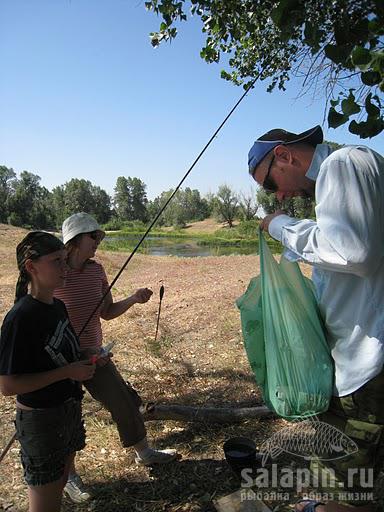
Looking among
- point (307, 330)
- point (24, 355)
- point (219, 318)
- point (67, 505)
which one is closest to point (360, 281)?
point (307, 330)

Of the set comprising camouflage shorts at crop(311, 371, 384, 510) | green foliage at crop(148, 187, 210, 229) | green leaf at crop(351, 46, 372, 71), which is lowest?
camouflage shorts at crop(311, 371, 384, 510)

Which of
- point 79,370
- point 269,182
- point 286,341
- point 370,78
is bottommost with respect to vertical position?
point 79,370

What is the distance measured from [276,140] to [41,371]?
5.23 ft

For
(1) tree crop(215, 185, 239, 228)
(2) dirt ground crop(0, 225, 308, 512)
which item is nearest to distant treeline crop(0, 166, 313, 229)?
(1) tree crop(215, 185, 239, 228)

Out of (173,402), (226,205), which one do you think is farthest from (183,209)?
(173,402)

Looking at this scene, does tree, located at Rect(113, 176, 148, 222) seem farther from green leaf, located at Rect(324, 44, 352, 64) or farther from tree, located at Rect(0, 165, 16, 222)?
green leaf, located at Rect(324, 44, 352, 64)

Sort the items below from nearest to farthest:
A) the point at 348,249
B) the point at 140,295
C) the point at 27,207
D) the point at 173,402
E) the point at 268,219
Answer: the point at 348,249
the point at 268,219
the point at 140,295
the point at 173,402
the point at 27,207

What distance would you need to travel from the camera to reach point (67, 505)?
2.66 metres

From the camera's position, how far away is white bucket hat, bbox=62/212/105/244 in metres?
2.70

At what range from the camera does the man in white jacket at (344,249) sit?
1491mm

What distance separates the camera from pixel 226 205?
257ft

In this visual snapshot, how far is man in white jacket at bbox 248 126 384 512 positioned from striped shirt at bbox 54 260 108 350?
57.1 inches

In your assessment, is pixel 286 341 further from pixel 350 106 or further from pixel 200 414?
pixel 200 414

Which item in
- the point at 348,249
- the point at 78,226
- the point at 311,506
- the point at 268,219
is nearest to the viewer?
the point at 348,249
